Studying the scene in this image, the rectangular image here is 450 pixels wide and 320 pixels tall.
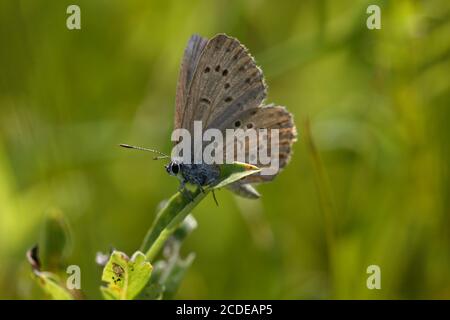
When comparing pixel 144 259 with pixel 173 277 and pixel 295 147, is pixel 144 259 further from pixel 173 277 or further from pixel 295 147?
pixel 295 147

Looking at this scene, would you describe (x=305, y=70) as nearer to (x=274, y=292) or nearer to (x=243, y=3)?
(x=243, y=3)

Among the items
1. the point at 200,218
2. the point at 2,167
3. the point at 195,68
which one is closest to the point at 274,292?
the point at 200,218

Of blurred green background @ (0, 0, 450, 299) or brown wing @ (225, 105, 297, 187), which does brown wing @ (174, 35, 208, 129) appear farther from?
blurred green background @ (0, 0, 450, 299)

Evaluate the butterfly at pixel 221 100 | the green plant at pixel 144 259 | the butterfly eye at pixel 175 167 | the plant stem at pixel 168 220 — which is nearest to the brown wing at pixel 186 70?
the butterfly at pixel 221 100

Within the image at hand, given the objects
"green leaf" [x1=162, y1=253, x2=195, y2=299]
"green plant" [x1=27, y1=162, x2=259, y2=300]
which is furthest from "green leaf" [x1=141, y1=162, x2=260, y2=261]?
"green leaf" [x1=162, y1=253, x2=195, y2=299]

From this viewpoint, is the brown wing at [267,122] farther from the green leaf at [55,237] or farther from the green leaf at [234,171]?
the green leaf at [55,237]

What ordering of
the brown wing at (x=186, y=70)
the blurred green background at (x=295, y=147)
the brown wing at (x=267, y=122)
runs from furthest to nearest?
the blurred green background at (x=295, y=147) < the brown wing at (x=267, y=122) < the brown wing at (x=186, y=70)
